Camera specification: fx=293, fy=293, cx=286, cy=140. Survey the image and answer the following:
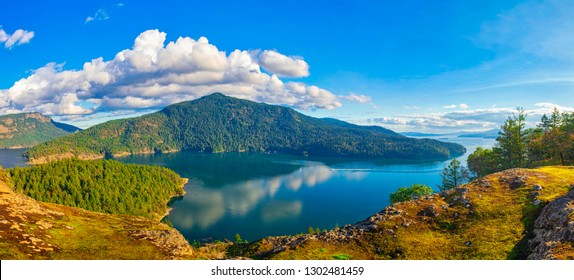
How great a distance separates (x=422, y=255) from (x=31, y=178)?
212 meters

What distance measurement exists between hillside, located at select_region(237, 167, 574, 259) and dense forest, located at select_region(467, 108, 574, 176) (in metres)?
40.6

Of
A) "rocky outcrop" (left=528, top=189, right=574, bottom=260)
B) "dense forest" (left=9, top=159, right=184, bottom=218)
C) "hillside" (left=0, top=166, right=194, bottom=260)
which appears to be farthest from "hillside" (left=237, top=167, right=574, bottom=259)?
"dense forest" (left=9, top=159, right=184, bottom=218)

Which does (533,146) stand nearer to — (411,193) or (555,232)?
(411,193)

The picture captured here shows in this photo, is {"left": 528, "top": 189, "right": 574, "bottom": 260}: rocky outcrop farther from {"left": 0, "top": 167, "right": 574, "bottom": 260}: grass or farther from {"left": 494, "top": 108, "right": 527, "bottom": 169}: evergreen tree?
{"left": 494, "top": 108, "right": 527, "bottom": 169}: evergreen tree

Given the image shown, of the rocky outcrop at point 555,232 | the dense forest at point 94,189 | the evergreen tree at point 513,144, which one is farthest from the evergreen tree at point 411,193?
the dense forest at point 94,189

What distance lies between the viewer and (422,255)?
29.6 meters

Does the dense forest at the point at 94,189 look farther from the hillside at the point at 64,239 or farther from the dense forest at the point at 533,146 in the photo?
the dense forest at the point at 533,146

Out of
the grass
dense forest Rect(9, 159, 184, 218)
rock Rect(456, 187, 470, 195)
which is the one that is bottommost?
dense forest Rect(9, 159, 184, 218)

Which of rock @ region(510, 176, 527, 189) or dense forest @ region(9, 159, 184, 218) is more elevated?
rock @ region(510, 176, 527, 189)

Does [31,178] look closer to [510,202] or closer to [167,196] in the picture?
[167,196]

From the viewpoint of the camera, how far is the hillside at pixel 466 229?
2783cm

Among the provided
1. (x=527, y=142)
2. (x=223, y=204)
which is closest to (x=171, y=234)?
(x=527, y=142)

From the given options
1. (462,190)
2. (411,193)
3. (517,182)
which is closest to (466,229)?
(462,190)

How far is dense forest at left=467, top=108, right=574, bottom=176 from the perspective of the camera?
72.8 meters
